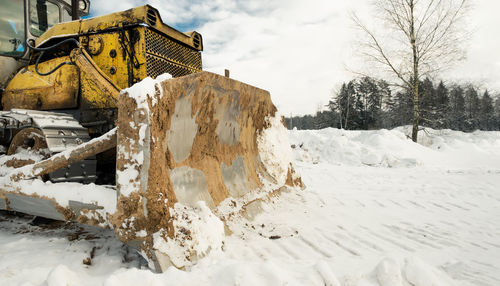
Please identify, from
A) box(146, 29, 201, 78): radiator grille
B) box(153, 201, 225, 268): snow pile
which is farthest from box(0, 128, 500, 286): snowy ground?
box(146, 29, 201, 78): radiator grille

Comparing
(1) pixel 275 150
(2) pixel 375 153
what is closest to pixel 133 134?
(1) pixel 275 150

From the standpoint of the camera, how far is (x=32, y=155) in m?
2.86

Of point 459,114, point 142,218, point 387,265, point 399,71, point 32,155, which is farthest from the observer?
point 459,114

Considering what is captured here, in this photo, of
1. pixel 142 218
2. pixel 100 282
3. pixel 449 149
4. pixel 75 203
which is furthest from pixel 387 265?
pixel 449 149

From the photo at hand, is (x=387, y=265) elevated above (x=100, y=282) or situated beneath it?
elevated above

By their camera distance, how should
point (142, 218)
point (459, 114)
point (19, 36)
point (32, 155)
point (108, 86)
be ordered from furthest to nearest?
point (459, 114) → point (19, 36) → point (108, 86) → point (32, 155) → point (142, 218)

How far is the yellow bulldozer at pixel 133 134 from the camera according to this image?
6.44 ft

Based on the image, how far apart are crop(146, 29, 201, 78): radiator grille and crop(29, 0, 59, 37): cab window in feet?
7.82

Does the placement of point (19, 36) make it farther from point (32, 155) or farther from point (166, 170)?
point (166, 170)

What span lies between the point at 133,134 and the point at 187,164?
765mm

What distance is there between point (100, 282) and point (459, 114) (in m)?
53.7

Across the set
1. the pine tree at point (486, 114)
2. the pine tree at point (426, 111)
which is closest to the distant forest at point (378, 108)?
the pine tree at point (486, 114)

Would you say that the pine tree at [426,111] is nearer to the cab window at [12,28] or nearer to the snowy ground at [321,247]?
the snowy ground at [321,247]

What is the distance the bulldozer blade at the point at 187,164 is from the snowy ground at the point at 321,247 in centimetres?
20
